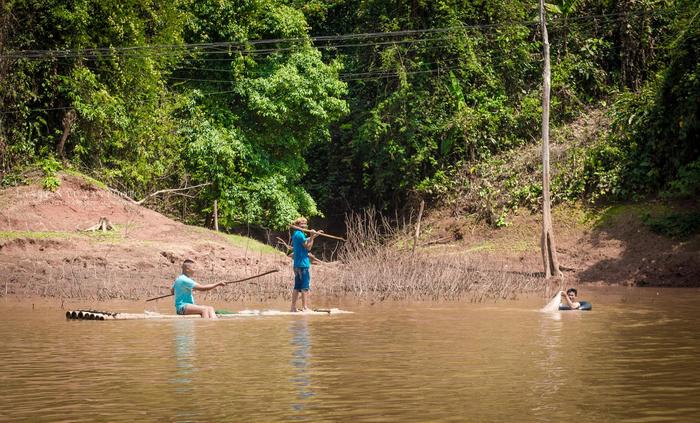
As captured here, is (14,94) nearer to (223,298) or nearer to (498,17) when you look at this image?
(223,298)

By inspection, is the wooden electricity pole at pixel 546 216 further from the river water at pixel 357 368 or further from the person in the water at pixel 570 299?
the river water at pixel 357 368

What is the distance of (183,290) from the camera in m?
19.8

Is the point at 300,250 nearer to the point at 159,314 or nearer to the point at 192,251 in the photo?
the point at 159,314

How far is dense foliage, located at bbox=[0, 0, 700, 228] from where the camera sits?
116 feet

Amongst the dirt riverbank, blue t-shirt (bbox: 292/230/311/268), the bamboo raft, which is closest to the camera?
the bamboo raft

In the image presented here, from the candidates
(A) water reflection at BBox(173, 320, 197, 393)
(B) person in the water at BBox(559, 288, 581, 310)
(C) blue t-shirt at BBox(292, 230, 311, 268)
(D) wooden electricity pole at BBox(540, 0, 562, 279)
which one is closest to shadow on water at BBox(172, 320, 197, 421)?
(A) water reflection at BBox(173, 320, 197, 393)

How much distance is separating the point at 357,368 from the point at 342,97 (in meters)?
35.5

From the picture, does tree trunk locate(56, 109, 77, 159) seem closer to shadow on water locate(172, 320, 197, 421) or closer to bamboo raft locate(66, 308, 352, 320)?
bamboo raft locate(66, 308, 352, 320)

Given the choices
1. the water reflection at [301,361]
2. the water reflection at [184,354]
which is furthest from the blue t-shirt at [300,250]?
the water reflection at [184,354]

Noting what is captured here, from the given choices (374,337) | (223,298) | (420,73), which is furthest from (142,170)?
(374,337)

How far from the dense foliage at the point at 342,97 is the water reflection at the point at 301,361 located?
19293 millimetres

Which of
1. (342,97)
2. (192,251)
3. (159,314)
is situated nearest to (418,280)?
(159,314)

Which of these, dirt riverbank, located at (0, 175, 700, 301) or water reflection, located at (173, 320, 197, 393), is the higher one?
dirt riverbank, located at (0, 175, 700, 301)

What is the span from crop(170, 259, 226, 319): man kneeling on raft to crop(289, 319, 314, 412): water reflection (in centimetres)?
178
